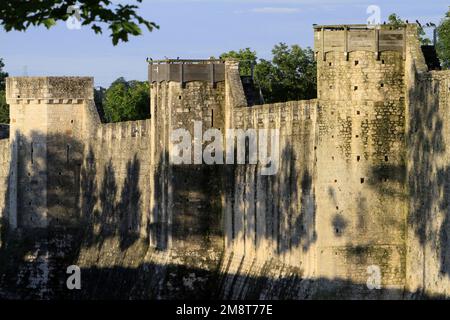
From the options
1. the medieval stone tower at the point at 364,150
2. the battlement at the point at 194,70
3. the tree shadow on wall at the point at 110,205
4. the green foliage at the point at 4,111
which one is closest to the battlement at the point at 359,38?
the medieval stone tower at the point at 364,150

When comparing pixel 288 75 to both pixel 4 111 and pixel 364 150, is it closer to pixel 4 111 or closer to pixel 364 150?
pixel 364 150

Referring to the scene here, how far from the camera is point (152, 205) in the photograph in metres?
47.8

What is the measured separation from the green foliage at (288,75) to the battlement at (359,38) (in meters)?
26.1

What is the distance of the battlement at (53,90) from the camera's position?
58.5 m

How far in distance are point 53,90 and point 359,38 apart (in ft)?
75.7

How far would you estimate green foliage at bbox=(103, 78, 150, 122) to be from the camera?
270 ft

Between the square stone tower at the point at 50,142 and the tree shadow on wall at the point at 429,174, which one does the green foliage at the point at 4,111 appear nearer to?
the square stone tower at the point at 50,142

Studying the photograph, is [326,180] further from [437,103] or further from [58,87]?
[58,87]

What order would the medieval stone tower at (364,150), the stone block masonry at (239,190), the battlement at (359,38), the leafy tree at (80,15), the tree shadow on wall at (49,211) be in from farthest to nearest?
1. the tree shadow on wall at (49,211)
2. the battlement at (359,38)
3. the medieval stone tower at (364,150)
4. the stone block masonry at (239,190)
5. the leafy tree at (80,15)

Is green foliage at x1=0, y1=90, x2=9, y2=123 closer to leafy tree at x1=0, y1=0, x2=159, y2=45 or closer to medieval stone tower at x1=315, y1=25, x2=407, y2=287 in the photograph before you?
medieval stone tower at x1=315, y1=25, x2=407, y2=287

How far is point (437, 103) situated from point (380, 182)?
8.96ft

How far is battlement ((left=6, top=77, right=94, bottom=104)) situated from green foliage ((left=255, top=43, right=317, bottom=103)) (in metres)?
7.45

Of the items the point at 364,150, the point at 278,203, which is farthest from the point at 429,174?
the point at 278,203

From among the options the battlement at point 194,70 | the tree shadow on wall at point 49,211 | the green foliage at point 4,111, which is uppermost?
the battlement at point 194,70
